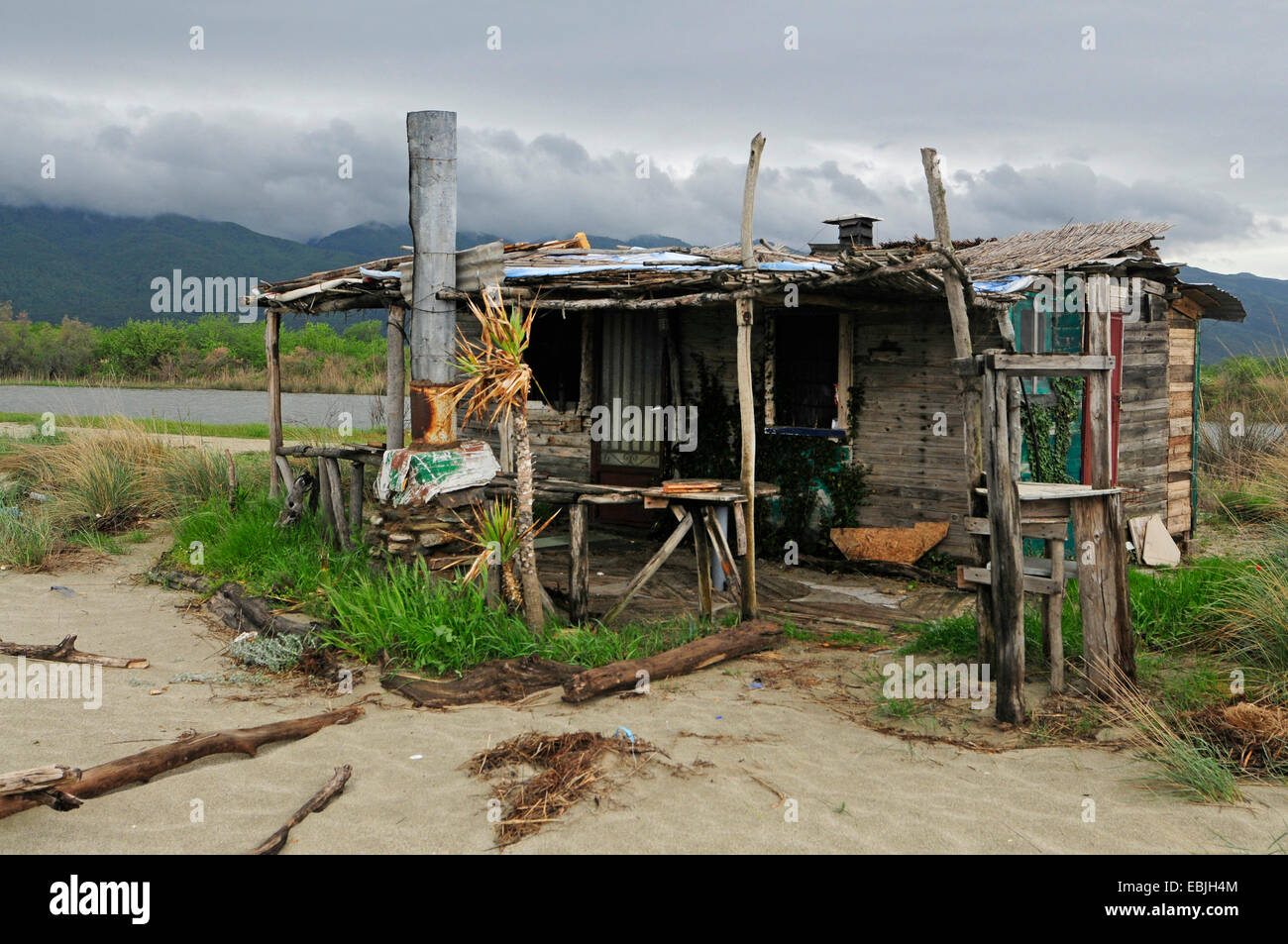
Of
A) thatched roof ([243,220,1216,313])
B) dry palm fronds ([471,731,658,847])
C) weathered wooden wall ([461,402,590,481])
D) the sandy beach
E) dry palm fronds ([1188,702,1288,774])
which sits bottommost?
the sandy beach

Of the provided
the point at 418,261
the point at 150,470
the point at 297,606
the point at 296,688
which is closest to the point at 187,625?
the point at 297,606

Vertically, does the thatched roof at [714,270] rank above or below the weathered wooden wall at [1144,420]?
above

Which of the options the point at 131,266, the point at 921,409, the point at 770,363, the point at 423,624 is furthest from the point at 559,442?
the point at 131,266

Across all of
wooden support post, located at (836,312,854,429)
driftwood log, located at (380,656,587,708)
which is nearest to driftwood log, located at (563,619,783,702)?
driftwood log, located at (380,656,587,708)

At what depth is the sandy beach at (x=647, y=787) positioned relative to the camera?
164 inches

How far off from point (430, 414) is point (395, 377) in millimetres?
2634

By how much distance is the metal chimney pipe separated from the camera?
24.3ft

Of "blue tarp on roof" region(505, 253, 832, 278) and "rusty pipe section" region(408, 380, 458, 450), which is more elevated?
"blue tarp on roof" region(505, 253, 832, 278)

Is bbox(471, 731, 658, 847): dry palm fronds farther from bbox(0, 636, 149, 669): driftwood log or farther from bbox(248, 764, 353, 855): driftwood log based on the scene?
bbox(0, 636, 149, 669): driftwood log

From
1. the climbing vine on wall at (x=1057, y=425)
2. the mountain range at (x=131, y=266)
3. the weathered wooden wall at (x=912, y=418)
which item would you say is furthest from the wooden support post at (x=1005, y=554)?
the mountain range at (x=131, y=266)

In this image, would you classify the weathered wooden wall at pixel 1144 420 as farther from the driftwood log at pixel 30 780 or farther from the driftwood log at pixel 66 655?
the driftwood log at pixel 30 780

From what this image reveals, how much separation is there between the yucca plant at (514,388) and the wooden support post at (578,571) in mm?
319

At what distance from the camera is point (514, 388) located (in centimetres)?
648

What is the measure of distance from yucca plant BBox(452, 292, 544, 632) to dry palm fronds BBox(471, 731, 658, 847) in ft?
5.81
